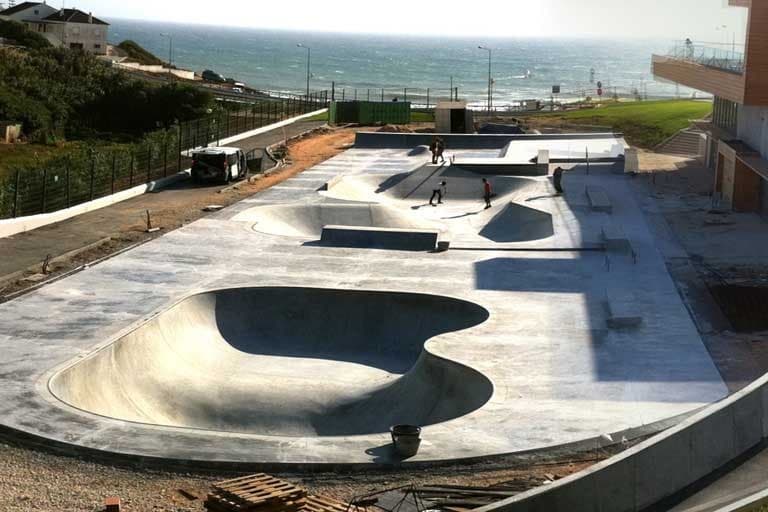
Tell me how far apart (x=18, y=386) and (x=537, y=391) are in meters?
9.26

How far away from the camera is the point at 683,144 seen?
60.4 metres

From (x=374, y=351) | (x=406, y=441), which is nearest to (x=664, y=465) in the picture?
(x=406, y=441)

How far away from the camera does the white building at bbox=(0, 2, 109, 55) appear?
449 ft

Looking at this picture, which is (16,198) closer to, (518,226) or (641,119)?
(518,226)

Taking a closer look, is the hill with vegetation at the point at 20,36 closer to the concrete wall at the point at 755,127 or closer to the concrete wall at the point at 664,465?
the concrete wall at the point at 755,127

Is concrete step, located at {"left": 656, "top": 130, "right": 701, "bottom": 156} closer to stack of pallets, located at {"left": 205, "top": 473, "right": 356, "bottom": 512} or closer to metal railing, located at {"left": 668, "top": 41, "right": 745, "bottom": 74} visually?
metal railing, located at {"left": 668, "top": 41, "right": 745, "bottom": 74}

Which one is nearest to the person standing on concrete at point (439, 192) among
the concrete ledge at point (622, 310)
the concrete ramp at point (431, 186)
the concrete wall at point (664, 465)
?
the concrete ramp at point (431, 186)

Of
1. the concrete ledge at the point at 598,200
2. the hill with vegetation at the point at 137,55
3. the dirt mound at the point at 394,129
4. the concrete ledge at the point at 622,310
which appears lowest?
the concrete ledge at the point at 622,310

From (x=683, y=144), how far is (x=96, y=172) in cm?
3271

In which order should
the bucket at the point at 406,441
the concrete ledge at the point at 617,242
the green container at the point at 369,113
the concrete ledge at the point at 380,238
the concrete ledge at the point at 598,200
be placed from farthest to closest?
the green container at the point at 369,113, the concrete ledge at the point at 598,200, the concrete ledge at the point at 380,238, the concrete ledge at the point at 617,242, the bucket at the point at 406,441

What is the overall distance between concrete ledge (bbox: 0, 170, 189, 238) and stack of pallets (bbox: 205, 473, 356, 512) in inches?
805

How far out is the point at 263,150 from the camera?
55.4 metres

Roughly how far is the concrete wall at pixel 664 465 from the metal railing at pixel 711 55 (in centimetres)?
2456

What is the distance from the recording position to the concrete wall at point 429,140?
60.9m
